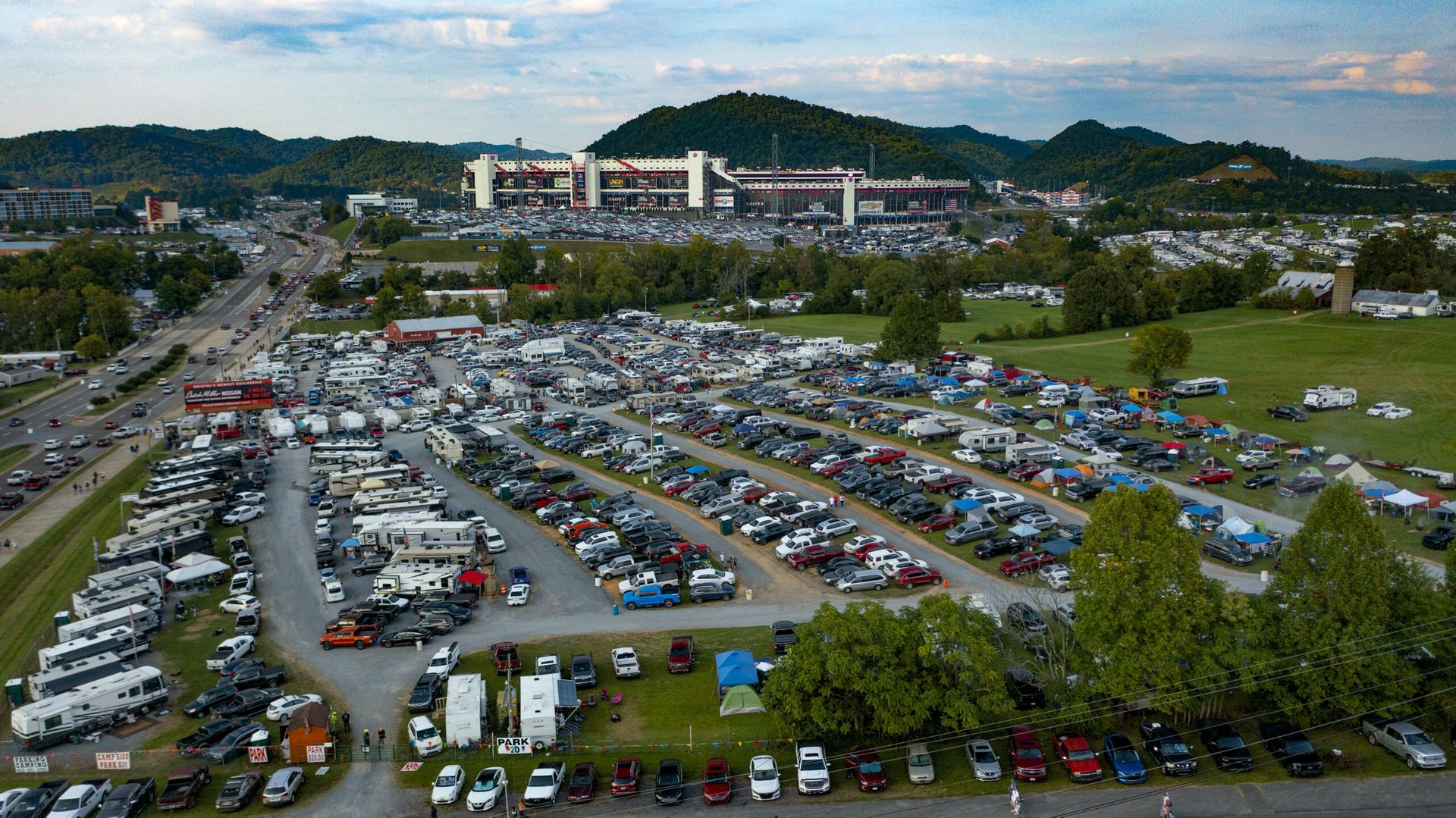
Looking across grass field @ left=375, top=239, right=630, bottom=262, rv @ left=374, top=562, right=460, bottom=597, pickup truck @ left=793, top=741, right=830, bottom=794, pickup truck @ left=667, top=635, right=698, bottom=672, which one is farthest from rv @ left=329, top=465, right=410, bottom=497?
grass field @ left=375, top=239, right=630, bottom=262

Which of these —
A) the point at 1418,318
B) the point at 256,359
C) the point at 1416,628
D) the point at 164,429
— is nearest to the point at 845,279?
the point at 1418,318

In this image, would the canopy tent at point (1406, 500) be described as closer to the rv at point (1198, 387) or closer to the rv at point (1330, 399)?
the rv at point (1330, 399)

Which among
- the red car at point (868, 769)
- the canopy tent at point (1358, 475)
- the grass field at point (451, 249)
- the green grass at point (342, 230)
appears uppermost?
the green grass at point (342, 230)

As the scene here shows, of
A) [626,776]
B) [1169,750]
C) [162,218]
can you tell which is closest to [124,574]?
[626,776]

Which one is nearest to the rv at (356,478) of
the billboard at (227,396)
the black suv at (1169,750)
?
the billboard at (227,396)

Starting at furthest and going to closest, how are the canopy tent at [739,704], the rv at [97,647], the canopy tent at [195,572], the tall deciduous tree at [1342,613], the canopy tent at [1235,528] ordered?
the canopy tent at [195,572] → the canopy tent at [1235,528] → the rv at [97,647] → the canopy tent at [739,704] → the tall deciduous tree at [1342,613]

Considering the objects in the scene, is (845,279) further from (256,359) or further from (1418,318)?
(256,359)

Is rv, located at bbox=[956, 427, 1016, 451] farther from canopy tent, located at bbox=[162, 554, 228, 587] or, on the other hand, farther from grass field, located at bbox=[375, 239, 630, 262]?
grass field, located at bbox=[375, 239, 630, 262]
